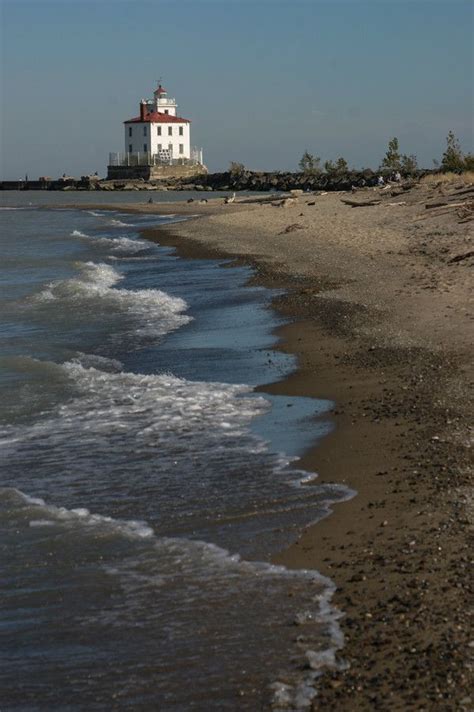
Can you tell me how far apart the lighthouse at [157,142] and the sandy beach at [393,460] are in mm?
101638

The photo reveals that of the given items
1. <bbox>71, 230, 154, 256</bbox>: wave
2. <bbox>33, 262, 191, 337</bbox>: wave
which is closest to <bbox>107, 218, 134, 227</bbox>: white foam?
<bbox>71, 230, 154, 256</bbox>: wave

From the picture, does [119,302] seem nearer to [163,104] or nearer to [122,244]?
[122,244]

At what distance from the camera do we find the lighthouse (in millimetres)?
122188

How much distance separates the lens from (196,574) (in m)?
6.38

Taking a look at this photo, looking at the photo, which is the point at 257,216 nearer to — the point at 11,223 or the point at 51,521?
the point at 11,223

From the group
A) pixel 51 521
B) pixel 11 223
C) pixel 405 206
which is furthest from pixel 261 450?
pixel 11 223

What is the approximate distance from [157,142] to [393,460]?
118699 mm

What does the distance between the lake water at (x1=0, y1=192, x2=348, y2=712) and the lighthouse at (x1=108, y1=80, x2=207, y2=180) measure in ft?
357

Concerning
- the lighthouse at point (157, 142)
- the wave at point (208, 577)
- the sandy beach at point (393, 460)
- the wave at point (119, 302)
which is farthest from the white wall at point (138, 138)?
the wave at point (208, 577)

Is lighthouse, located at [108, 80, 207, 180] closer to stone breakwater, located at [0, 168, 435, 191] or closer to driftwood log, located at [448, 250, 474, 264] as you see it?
stone breakwater, located at [0, 168, 435, 191]

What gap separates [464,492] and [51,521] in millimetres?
2906

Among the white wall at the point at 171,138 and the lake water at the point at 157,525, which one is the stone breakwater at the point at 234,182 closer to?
the white wall at the point at 171,138

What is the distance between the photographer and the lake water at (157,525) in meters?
5.14

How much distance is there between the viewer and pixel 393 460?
8258 mm
